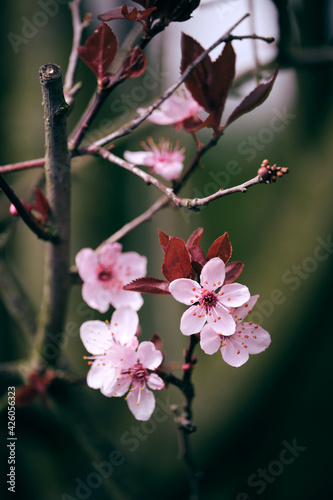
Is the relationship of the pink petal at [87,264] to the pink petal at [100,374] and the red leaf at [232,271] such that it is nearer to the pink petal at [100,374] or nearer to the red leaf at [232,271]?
the pink petal at [100,374]

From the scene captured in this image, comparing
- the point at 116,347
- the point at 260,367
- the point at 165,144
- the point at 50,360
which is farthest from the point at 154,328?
the point at 116,347

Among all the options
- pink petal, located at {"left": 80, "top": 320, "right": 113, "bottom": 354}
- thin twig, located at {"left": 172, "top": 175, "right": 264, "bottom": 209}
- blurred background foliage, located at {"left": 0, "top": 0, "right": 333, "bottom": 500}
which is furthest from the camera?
blurred background foliage, located at {"left": 0, "top": 0, "right": 333, "bottom": 500}

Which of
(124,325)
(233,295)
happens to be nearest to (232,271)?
(233,295)

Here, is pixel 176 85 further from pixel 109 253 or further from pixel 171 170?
pixel 109 253

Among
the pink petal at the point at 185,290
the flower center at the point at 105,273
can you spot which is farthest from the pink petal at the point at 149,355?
the flower center at the point at 105,273

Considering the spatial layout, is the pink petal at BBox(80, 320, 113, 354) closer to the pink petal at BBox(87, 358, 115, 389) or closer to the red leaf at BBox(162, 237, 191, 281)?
the pink petal at BBox(87, 358, 115, 389)

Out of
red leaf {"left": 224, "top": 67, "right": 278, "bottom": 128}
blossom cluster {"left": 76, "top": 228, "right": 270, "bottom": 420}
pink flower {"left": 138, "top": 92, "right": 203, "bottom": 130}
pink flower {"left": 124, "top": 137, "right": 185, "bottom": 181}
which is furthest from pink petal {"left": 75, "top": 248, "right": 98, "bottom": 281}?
red leaf {"left": 224, "top": 67, "right": 278, "bottom": 128}
